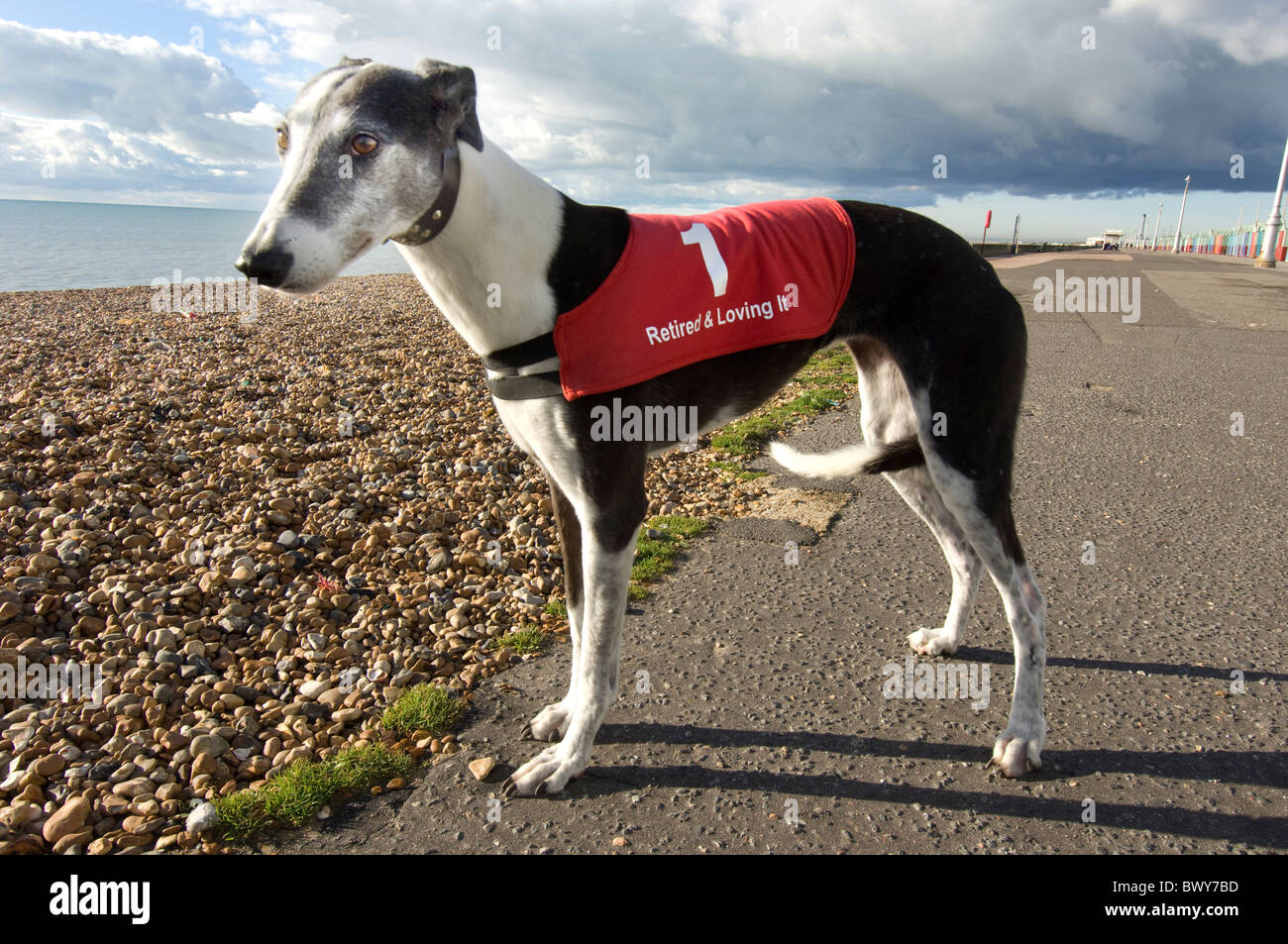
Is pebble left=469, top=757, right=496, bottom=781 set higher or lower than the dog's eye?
lower

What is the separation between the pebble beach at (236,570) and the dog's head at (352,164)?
69.1 inches

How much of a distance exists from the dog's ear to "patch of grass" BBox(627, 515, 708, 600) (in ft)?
7.25

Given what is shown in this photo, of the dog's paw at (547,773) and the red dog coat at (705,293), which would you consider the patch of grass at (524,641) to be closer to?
the dog's paw at (547,773)

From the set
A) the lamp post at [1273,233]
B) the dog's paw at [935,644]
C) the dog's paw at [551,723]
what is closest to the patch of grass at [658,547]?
the dog's paw at [551,723]

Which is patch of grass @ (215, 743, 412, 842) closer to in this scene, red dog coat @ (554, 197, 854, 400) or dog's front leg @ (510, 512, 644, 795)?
dog's front leg @ (510, 512, 644, 795)

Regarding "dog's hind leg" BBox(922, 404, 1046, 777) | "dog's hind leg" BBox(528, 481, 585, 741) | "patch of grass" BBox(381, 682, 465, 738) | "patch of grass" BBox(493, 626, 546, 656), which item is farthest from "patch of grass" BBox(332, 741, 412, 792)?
"dog's hind leg" BBox(922, 404, 1046, 777)

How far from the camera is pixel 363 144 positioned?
2070 mm

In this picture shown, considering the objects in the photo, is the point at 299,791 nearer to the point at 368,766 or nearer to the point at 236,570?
the point at 368,766

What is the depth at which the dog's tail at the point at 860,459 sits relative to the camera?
3.18 metres

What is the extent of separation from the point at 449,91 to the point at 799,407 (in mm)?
5527

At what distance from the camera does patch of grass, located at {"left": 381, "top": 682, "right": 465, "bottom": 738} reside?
2814 mm

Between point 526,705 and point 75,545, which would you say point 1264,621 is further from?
point 75,545
